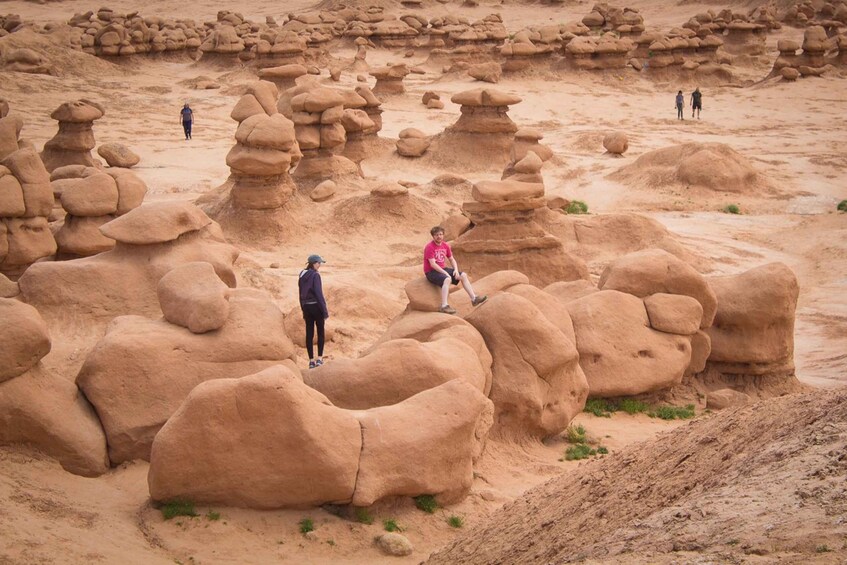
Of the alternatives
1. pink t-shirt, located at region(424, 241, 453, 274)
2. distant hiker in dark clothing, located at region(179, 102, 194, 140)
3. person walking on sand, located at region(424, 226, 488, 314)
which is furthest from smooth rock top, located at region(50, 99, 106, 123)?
pink t-shirt, located at region(424, 241, 453, 274)

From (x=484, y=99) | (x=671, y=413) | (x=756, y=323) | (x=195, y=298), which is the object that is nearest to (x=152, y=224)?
(x=195, y=298)

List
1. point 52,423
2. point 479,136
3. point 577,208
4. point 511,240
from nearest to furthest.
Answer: point 52,423 < point 511,240 < point 577,208 < point 479,136

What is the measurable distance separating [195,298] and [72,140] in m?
13.7

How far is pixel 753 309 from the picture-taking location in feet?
43.0

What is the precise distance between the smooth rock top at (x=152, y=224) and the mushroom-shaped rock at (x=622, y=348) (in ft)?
15.9

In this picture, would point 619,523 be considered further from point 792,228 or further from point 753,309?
point 792,228

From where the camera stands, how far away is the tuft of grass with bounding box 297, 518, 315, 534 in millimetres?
8375

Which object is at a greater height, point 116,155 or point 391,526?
point 391,526

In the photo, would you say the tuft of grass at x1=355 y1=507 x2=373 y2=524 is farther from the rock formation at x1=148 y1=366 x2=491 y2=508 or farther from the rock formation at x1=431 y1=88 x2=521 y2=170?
the rock formation at x1=431 y1=88 x2=521 y2=170

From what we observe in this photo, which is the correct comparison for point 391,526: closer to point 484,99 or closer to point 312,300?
point 312,300

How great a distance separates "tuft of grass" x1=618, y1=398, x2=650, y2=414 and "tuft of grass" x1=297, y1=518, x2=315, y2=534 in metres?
4.97

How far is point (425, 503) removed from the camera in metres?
8.95

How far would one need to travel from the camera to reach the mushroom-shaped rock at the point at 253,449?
8344 millimetres

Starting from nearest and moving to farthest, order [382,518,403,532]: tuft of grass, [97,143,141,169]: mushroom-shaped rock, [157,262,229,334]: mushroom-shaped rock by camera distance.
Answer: [382,518,403,532]: tuft of grass
[157,262,229,334]: mushroom-shaped rock
[97,143,141,169]: mushroom-shaped rock
